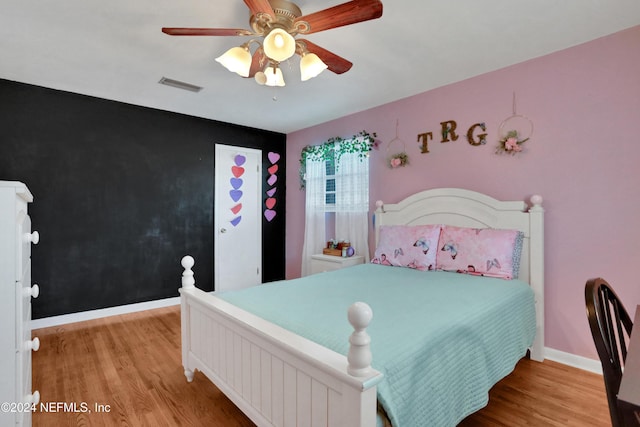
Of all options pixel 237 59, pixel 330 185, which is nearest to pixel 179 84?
pixel 237 59

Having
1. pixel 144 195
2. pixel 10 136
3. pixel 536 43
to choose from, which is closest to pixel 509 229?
pixel 536 43

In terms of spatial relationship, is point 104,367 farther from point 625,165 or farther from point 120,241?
point 625,165

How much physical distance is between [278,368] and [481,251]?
189cm

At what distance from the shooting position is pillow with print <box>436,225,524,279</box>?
249 cm

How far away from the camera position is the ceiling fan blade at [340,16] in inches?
59.4

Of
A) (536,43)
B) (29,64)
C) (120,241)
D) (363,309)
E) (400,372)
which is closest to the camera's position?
(363,309)

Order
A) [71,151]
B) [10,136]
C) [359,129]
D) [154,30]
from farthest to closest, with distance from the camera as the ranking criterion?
[359,129]
[71,151]
[10,136]
[154,30]

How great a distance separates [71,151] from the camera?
3.32 meters

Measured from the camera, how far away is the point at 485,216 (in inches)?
112

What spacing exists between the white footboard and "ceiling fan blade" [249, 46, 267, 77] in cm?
131

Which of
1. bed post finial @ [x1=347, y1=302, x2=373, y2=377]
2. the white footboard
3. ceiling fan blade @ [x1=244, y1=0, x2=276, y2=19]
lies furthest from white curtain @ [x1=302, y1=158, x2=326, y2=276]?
bed post finial @ [x1=347, y1=302, x2=373, y2=377]

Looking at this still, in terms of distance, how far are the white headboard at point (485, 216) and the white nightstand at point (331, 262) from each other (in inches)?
17.4

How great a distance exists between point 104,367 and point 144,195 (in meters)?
1.93

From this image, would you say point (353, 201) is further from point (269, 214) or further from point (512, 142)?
point (512, 142)
